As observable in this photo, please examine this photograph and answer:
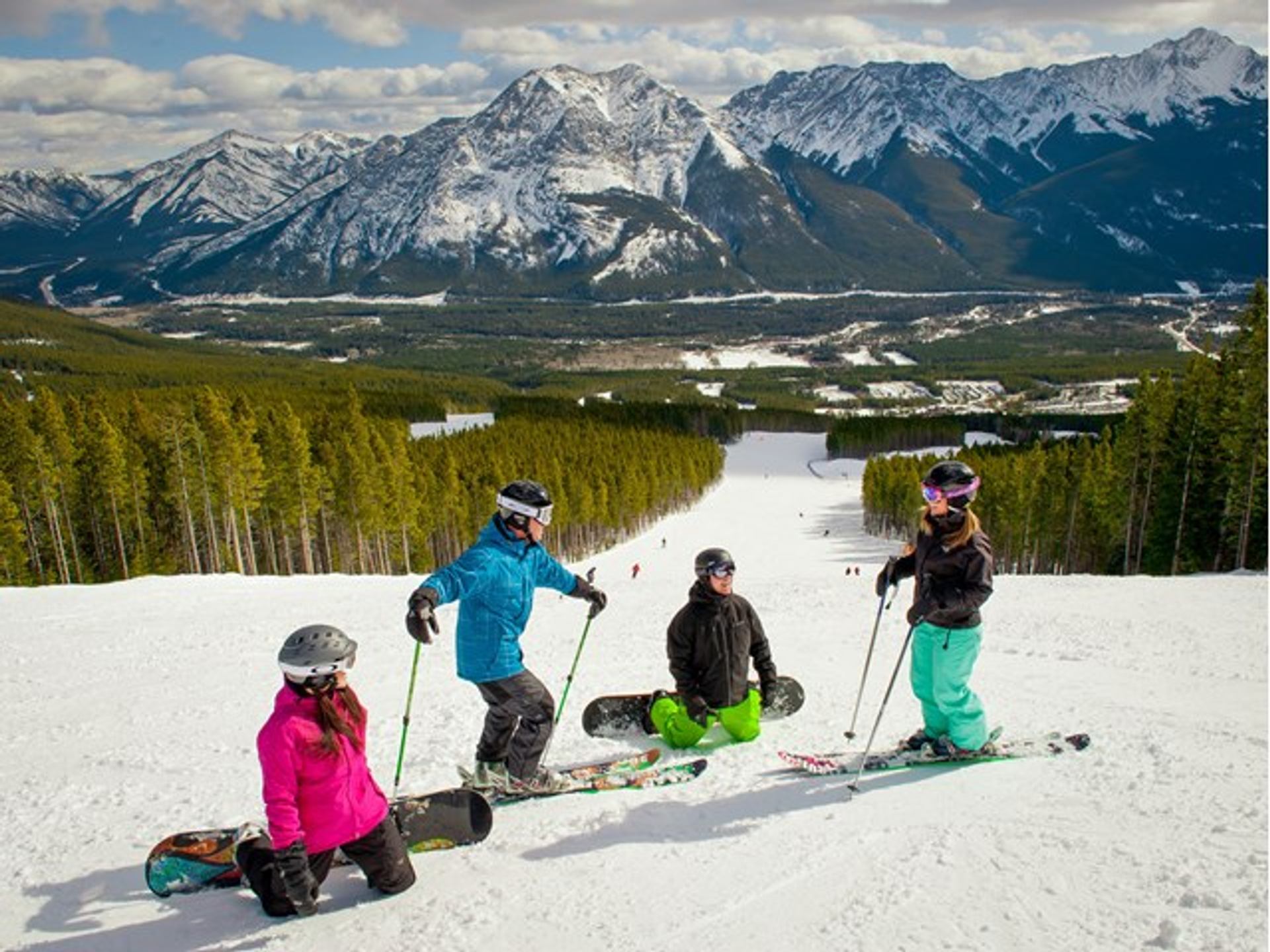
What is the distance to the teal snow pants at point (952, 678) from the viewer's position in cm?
761

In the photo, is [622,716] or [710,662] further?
[622,716]

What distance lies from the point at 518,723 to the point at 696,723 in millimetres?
2046

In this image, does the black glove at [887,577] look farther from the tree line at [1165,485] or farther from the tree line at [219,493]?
the tree line at [219,493]

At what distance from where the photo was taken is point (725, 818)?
6.79m

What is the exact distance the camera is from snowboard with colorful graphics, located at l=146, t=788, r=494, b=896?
606cm

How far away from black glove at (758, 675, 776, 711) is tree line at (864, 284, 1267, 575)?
31973 mm

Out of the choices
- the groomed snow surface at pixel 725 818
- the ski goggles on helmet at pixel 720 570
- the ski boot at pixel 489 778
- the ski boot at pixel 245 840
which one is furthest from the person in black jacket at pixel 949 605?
the ski boot at pixel 245 840

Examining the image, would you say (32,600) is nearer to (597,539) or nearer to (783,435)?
(597,539)

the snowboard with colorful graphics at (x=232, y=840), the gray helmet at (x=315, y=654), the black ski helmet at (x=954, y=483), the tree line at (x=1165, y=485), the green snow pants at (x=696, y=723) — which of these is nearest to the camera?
the gray helmet at (x=315, y=654)

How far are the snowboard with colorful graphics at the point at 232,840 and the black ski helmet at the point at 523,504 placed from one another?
223 cm

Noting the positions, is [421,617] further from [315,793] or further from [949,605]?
[949,605]

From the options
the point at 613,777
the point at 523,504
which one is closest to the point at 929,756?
the point at 613,777

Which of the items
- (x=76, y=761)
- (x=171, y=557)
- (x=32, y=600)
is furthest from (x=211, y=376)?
(x=76, y=761)

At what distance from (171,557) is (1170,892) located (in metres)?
57.2
